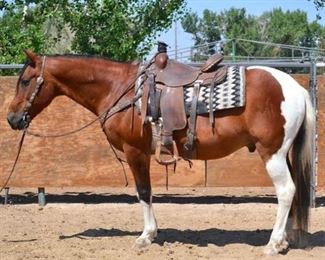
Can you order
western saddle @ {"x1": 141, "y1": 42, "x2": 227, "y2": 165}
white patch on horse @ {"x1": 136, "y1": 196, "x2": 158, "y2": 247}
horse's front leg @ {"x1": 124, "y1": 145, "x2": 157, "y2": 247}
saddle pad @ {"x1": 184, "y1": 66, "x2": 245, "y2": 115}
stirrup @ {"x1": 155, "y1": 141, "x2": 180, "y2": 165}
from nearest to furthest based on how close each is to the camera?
saddle pad @ {"x1": 184, "y1": 66, "x2": 245, "y2": 115}, western saddle @ {"x1": 141, "y1": 42, "x2": 227, "y2": 165}, stirrup @ {"x1": 155, "y1": 141, "x2": 180, "y2": 165}, horse's front leg @ {"x1": 124, "y1": 145, "x2": 157, "y2": 247}, white patch on horse @ {"x1": 136, "y1": 196, "x2": 158, "y2": 247}

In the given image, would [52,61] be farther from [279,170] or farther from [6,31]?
[6,31]

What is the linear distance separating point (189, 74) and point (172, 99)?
12.5 inches

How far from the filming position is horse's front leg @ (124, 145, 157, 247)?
6.35m

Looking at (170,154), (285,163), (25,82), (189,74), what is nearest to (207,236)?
(170,154)

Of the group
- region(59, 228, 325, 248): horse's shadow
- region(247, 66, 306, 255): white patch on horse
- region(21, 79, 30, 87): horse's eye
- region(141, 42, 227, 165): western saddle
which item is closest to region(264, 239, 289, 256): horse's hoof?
region(247, 66, 306, 255): white patch on horse

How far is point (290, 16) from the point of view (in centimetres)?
7112

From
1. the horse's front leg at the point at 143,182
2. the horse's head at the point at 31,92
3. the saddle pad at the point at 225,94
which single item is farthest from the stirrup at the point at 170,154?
the horse's head at the point at 31,92

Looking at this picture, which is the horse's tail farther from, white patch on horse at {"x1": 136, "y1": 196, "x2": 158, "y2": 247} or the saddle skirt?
white patch on horse at {"x1": 136, "y1": 196, "x2": 158, "y2": 247}

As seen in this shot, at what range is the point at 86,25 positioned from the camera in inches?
508

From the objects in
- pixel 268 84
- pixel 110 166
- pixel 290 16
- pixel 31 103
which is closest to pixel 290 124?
pixel 268 84

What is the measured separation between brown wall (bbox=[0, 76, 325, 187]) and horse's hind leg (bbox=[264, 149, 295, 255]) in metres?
2.76

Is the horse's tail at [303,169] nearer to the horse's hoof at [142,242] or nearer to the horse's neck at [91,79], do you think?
the horse's hoof at [142,242]

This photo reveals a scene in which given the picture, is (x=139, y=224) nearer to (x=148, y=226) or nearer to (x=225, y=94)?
(x=148, y=226)

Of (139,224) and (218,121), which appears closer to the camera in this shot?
(218,121)
